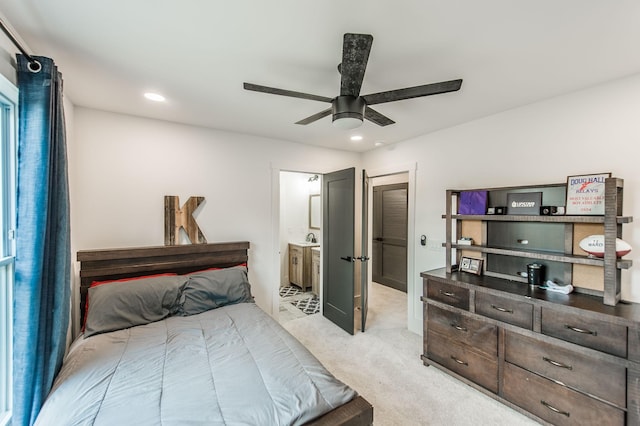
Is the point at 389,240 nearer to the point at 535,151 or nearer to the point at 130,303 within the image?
the point at 535,151

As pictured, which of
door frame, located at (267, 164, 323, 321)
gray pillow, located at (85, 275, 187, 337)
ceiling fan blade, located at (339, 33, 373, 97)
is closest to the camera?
ceiling fan blade, located at (339, 33, 373, 97)

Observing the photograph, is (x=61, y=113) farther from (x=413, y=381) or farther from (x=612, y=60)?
(x=612, y=60)

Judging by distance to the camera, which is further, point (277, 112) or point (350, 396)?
point (277, 112)

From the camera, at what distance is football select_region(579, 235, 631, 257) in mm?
1852

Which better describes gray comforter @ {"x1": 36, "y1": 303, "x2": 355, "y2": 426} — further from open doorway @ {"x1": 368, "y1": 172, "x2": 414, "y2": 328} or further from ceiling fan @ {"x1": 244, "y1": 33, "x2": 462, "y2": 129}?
open doorway @ {"x1": 368, "y1": 172, "x2": 414, "y2": 328}

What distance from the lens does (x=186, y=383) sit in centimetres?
145

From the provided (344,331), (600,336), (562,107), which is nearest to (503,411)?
(600,336)

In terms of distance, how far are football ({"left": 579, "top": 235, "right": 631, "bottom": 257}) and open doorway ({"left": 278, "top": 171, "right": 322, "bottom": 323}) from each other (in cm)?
342

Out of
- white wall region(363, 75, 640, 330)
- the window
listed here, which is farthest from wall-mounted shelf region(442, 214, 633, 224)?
the window

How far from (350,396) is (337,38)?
1966 millimetres

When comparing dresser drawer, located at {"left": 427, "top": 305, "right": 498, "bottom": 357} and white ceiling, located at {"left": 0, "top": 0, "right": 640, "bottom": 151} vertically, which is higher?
white ceiling, located at {"left": 0, "top": 0, "right": 640, "bottom": 151}

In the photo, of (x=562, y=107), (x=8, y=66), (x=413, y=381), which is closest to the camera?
(x=8, y=66)

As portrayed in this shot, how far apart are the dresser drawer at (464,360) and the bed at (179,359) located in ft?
4.83

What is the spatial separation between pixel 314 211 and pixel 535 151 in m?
3.58
